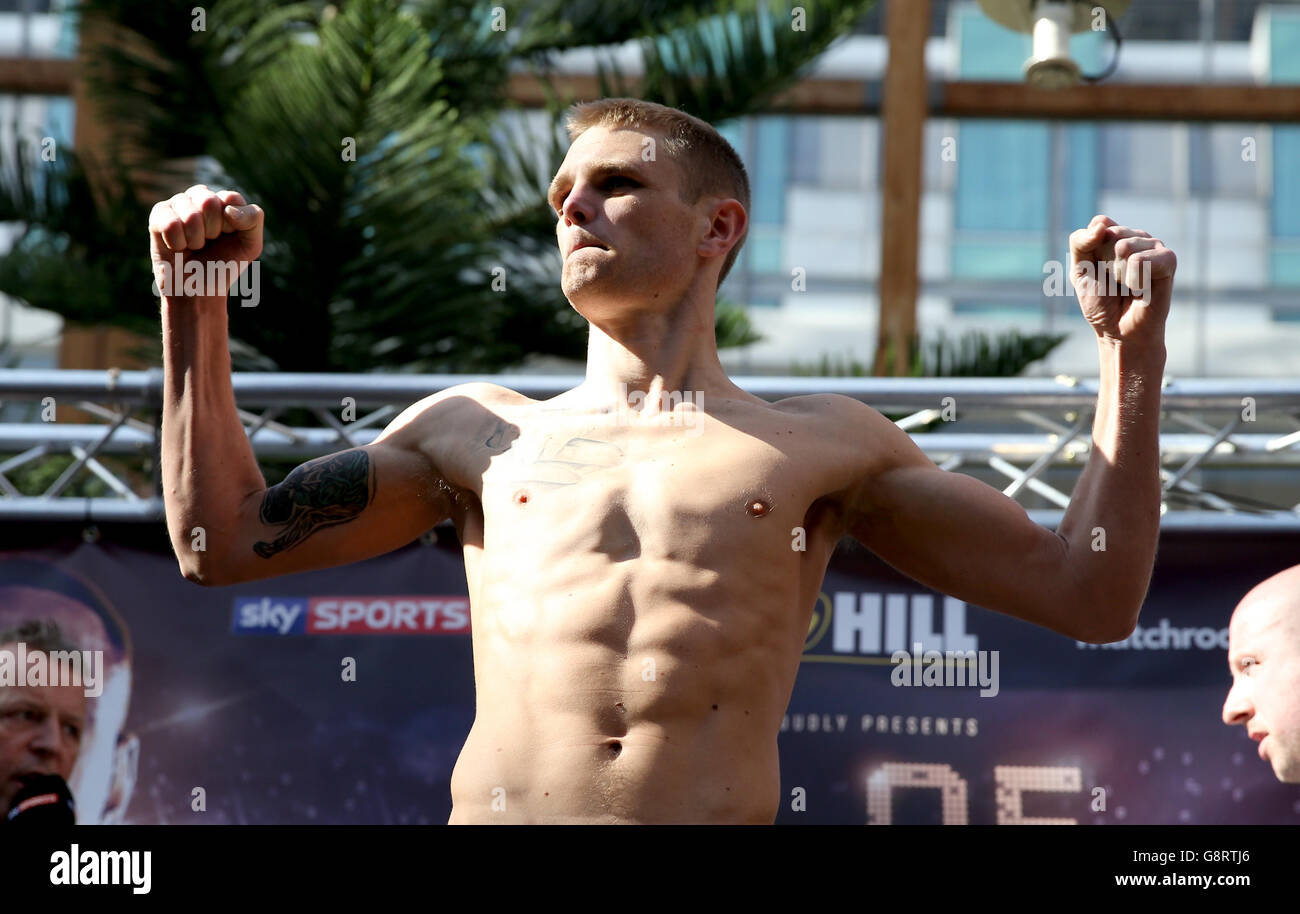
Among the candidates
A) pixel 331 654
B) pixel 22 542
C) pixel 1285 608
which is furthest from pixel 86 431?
pixel 1285 608

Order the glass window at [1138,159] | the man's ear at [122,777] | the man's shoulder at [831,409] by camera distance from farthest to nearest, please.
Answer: the glass window at [1138,159], the man's ear at [122,777], the man's shoulder at [831,409]

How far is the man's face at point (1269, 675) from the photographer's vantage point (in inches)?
192

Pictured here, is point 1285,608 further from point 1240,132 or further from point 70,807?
point 1240,132

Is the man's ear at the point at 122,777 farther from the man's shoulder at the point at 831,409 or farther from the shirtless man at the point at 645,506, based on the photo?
the man's shoulder at the point at 831,409

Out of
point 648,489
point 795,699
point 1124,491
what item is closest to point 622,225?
point 648,489

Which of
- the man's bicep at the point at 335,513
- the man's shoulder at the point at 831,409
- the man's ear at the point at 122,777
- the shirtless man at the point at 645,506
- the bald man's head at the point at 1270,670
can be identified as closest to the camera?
the shirtless man at the point at 645,506

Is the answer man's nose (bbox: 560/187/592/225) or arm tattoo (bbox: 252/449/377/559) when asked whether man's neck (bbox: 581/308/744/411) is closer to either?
man's nose (bbox: 560/187/592/225)

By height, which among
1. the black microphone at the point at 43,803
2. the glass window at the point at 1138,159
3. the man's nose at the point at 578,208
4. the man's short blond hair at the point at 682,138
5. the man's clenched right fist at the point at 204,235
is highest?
the glass window at the point at 1138,159

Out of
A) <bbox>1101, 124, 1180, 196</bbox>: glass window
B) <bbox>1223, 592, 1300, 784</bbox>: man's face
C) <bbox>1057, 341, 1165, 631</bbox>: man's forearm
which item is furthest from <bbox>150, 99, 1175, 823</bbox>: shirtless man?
<bbox>1101, 124, 1180, 196</bbox>: glass window

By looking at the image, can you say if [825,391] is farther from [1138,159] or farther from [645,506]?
[1138,159]

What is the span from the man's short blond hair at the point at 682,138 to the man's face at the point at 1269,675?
277 centimetres

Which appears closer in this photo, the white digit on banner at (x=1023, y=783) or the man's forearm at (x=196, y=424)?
the man's forearm at (x=196, y=424)

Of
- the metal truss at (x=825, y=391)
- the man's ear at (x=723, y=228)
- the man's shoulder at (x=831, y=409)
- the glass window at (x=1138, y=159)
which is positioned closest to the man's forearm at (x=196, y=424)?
the man's ear at (x=723, y=228)

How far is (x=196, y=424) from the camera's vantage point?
8.91 feet
